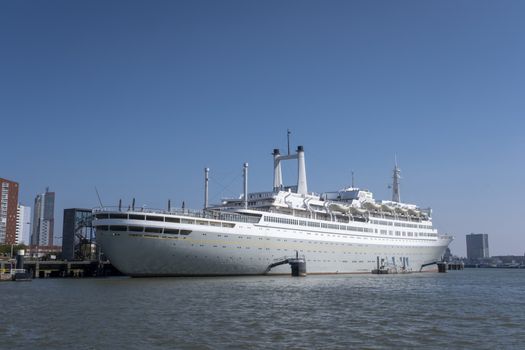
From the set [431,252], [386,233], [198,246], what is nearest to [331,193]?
[386,233]

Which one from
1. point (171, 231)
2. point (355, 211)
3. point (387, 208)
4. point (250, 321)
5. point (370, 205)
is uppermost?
point (370, 205)

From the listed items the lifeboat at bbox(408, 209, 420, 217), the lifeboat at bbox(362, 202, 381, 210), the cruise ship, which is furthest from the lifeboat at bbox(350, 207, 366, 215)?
the lifeboat at bbox(408, 209, 420, 217)

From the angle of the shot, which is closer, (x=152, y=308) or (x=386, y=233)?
(x=152, y=308)

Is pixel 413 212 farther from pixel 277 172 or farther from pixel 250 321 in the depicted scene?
pixel 250 321

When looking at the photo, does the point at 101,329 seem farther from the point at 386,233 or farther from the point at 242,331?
the point at 386,233

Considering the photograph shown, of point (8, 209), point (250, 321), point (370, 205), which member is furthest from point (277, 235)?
point (8, 209)

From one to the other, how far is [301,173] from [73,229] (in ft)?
100

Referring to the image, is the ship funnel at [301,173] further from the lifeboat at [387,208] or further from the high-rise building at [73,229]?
the high-rise building at [73,229]

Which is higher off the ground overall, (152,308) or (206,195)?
(206,195)

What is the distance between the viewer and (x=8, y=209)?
133 meters

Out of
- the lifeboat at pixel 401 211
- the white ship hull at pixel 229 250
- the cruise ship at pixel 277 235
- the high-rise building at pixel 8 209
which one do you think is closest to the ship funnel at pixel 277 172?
the cruise ship at pixel 277 235

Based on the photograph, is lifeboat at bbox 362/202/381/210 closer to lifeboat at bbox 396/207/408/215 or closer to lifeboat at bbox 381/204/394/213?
lifeboat at bbox 381/204/394/213

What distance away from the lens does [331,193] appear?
78.8 m

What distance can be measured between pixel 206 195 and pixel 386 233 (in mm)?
30278
